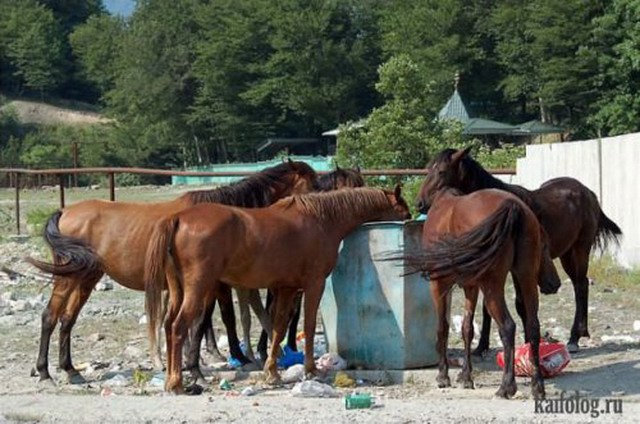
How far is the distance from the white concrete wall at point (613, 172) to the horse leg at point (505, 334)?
285 inches

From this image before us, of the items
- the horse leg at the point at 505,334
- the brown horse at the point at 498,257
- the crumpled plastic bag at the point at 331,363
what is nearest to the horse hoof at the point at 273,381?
the crumpled plastic bag at the point at 331,363

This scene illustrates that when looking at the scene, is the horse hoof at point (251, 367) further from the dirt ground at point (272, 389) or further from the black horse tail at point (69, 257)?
the black horse tail at point (69, 257)

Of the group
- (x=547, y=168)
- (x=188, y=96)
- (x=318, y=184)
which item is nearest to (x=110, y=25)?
(x=188, y=96)

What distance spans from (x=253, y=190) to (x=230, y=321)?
4.12ft

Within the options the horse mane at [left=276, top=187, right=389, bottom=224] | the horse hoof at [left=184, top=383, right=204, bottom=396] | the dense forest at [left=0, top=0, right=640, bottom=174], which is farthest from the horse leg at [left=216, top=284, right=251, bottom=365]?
the dense forest at [left=0, top=0, right=640, bottom=174]

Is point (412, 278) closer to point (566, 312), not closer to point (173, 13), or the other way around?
point (566, 312)

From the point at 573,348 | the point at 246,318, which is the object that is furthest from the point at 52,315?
the point at 573,348

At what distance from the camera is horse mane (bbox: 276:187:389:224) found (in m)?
9.38

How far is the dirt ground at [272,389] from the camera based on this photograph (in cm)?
759

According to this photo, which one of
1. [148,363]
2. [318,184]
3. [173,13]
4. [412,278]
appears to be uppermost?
[173,13]

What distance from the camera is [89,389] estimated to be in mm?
9195

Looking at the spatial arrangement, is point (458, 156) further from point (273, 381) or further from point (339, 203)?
point (273, 381)

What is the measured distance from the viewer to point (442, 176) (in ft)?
31.3

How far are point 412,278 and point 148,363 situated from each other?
2689 mm
